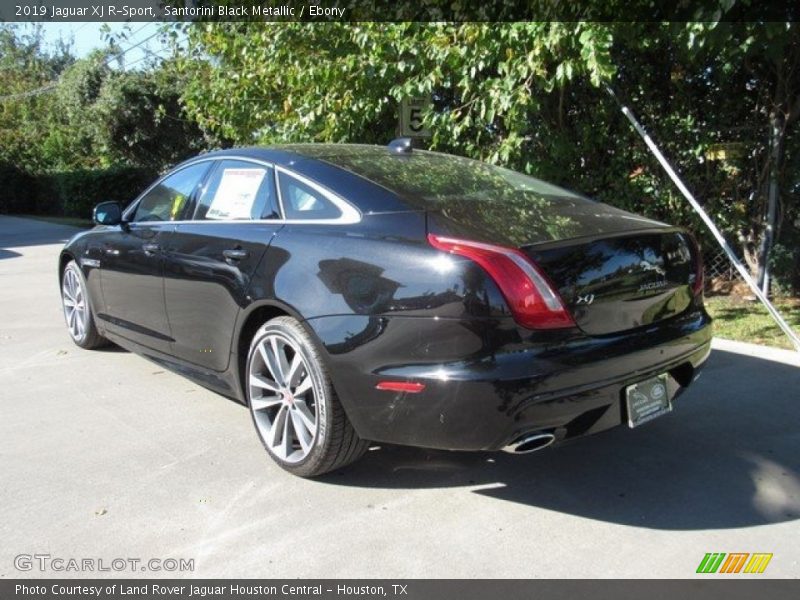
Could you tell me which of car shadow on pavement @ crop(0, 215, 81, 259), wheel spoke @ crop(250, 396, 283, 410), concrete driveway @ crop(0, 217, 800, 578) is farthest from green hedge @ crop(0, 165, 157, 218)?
wheel spoke @ crop(250, 396, 283, 410)

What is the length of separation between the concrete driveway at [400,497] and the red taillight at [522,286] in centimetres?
88

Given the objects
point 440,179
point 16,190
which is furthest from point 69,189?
point 440,179

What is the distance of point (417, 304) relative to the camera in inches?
116

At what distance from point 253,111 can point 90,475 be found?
6.16 metres

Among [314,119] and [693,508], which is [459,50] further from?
[693,508]

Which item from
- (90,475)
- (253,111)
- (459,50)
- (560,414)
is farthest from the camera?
(253,111)

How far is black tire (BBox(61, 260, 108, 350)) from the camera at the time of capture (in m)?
5.68

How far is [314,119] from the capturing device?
7.85 m

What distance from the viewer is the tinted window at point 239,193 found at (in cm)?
388

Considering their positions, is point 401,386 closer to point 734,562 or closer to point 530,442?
point 530,442

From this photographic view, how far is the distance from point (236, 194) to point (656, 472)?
2.57 m

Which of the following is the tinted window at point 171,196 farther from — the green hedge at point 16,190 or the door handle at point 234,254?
the green hedge at point 16,190
